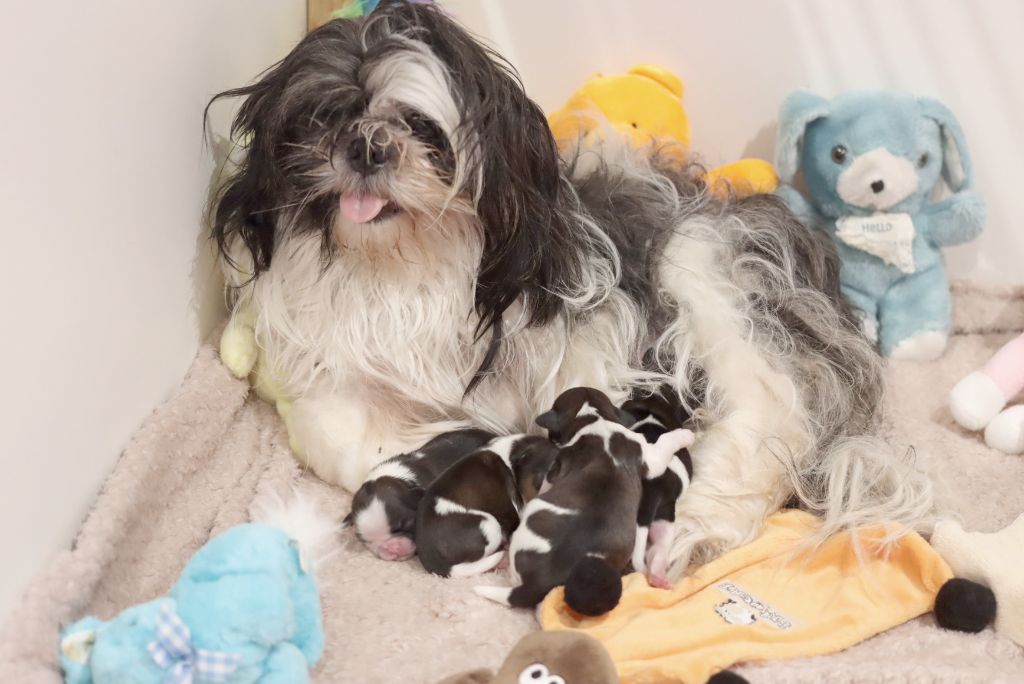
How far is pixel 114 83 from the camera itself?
5.52ft

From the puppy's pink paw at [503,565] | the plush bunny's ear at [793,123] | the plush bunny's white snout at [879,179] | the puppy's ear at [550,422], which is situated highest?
the plush bunny's ear at [793,123]

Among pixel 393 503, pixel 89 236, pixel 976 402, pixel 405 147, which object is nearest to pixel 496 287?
pixel 405 147

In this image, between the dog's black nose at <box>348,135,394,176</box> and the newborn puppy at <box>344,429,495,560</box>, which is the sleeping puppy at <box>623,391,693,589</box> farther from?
the dog's black nose at <box>348,135,394,176</box>

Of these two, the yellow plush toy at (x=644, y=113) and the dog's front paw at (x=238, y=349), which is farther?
the yellow plush toy at (x=644, y=113)

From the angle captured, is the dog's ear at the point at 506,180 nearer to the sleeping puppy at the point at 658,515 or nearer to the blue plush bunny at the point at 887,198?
the sleeping puppy at the point at 658,515

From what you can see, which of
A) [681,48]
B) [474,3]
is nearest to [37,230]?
[474,3]

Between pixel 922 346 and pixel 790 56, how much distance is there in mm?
844

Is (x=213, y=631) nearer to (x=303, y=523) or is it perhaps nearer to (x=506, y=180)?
(x=303, y=523)

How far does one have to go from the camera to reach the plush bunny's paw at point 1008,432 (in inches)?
85.4

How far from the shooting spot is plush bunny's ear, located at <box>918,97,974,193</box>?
96.7 inches

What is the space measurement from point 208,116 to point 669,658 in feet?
4.69

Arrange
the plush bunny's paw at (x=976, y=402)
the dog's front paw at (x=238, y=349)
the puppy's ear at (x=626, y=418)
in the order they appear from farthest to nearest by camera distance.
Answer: the plush bunny's paw at (x=976, y=402) → the dog's front paw at (x=238, y=349) → the puppy's ear at (x=626, y=418)

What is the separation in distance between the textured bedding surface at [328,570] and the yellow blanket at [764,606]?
37 millimetres

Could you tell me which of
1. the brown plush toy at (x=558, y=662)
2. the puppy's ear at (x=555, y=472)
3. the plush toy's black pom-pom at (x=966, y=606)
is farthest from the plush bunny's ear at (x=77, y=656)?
the plush toy's black pom-pom at (x=966, y=606)
